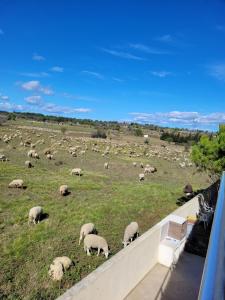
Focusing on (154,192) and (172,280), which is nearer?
(172,280)

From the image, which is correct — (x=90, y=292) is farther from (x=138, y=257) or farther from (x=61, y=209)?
(x=61, y=209)

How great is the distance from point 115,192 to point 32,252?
10843mm

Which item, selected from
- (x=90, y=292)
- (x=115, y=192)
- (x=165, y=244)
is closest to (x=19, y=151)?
(x=115, y=192)

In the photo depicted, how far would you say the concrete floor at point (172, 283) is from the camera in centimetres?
858

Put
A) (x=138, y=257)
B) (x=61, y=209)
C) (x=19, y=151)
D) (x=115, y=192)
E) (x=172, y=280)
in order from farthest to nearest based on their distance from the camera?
(x=19, y=151), (x=115, y=192), (x=61, y=209), (x=172, y=280), (x=138, y=257)

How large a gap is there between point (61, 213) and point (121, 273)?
713cm

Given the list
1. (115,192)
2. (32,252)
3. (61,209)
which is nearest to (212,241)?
(32,252)

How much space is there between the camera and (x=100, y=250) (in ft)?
35.7

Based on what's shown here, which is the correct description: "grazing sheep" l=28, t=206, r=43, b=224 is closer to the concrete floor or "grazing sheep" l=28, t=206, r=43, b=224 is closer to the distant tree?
the concrete floor

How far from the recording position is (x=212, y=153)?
14812 millimetres

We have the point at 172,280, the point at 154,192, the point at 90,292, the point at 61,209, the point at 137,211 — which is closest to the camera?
the point at 90,292

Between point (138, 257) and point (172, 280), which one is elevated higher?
point (138, 257)

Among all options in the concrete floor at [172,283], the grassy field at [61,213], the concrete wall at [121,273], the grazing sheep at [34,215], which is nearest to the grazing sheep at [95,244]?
the grassy field at [61,213]

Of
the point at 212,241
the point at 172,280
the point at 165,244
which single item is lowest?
the point at 172,280
